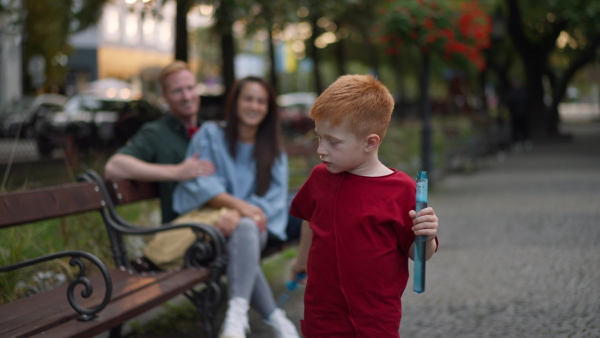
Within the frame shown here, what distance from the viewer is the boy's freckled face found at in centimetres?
283

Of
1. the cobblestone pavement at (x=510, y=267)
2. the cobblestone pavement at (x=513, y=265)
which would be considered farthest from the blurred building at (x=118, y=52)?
the cobblestone pavement at (x=510, y=267)

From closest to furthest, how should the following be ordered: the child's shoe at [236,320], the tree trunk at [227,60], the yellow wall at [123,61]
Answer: the child's shoe at [236,320] → the tree trunk at [227,60] → the yellow wall at [123,61]

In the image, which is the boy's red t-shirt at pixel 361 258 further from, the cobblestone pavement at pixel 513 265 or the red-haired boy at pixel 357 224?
the cobblestone pavement at pixel 513 265

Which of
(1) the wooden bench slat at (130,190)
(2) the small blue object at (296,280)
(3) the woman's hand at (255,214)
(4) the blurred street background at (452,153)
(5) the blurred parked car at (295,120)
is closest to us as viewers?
(2) the small blue object at (296,280)

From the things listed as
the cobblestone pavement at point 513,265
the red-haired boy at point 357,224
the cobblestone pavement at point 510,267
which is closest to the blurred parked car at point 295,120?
the cobblestone pavement at point 513,265

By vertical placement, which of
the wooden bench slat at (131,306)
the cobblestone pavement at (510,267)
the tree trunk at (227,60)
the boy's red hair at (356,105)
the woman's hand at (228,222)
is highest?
the tree trunk at (227,60)

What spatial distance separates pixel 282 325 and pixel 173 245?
778 millimetres

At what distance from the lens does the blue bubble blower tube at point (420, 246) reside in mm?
2717

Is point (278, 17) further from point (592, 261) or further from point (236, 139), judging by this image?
point (236, 139)

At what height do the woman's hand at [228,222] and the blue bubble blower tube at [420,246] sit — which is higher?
the blue bubble blower tube at [420,246]

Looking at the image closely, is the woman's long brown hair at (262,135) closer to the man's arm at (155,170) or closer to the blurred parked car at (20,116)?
the man's arm at (155,170)

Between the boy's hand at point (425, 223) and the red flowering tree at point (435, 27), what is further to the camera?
the red flowering tree at point (435, 27)

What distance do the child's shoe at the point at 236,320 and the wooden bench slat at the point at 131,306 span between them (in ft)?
0.88

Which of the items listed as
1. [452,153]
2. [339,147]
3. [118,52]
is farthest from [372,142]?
[118,52]
